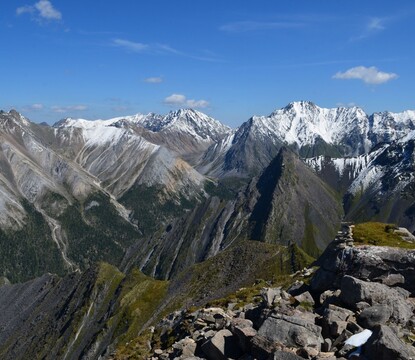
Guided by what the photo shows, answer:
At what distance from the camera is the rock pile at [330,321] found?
28.5 metres

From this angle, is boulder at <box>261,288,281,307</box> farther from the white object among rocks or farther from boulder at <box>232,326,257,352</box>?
the white object among rocks

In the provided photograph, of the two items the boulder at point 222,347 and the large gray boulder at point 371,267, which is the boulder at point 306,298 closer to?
the large gray boulder at point 371,267

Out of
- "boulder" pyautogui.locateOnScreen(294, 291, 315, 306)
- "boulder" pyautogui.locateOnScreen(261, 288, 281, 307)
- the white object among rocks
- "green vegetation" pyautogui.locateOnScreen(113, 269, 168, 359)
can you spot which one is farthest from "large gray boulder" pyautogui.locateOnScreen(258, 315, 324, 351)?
"green vegetation" pyautogui.locateOnScreen(113, 269, 168, 359)

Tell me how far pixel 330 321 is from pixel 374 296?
4625 mm

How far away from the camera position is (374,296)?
34.4 metres

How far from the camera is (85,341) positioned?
129250mm

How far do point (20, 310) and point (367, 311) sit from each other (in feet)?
591

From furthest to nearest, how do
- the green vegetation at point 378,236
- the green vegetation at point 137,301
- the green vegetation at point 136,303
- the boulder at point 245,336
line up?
the green vegetation at point 137,301 → the green vegetation at point 136,303 → the green vegetation at point 378,236 → the boulder at point 245,336

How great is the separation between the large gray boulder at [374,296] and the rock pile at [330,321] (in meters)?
0.06

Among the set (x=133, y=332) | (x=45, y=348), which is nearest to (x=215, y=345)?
(x=133, y=332)

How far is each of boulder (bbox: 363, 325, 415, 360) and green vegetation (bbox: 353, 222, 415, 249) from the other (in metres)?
19.5

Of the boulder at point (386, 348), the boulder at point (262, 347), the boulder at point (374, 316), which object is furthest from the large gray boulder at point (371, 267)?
the boulder at point (386, 348)

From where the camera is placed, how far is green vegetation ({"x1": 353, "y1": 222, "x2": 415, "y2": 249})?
46403mm

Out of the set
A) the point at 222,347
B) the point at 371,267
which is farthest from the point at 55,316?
the point at 222,347
